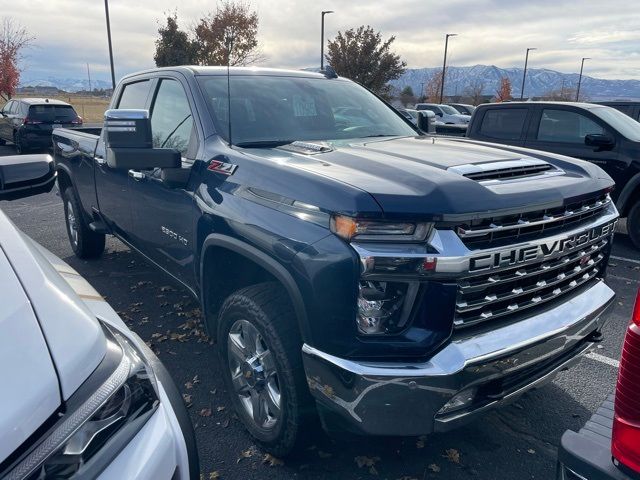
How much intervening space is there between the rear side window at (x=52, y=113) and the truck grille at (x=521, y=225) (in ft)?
50.6

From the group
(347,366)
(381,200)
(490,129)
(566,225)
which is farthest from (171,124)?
(490,129)

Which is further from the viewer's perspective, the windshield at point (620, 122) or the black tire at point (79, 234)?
the windshield at point (620, 122)

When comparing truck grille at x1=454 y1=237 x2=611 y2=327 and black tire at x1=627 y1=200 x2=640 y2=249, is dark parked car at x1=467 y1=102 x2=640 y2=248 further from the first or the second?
truck grille at x1=454 y1=237 x2=611 y2=327

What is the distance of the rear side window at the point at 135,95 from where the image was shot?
13.6 ft

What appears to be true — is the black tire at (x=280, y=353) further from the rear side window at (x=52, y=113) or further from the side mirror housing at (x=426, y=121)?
the rear side window at (x=52, y=113)

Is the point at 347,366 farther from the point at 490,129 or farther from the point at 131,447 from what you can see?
the point at 490,129

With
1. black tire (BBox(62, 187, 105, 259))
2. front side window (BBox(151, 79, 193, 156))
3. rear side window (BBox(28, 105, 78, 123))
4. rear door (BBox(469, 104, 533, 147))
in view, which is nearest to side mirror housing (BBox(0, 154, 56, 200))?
front side window (BBox(151, 79, 193, 156))

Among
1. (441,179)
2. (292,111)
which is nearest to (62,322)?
(441,179)

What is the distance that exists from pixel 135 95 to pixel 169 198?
1.58 meters

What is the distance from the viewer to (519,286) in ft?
7.35

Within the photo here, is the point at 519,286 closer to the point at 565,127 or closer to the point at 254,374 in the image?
the point at 254,374

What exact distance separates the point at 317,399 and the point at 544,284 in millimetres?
1160

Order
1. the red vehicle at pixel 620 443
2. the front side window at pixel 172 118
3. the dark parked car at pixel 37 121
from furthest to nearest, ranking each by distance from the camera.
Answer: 1. the dark parked car at pixel 37 121
2. the front side window at pixel 172 118
3. the red vehicle at pixel 620 443

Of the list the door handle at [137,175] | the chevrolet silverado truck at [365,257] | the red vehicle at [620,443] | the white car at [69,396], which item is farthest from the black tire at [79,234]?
the red vehicle at [620,443]
